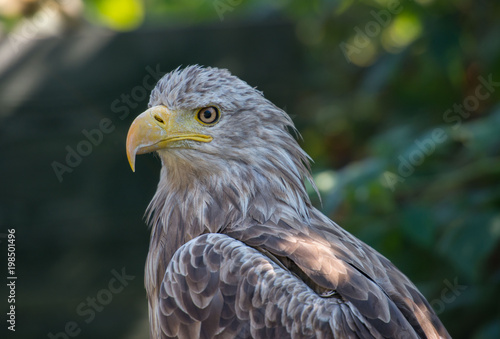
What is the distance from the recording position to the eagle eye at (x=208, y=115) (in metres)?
3.16

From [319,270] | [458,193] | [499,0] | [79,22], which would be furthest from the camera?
[79,22]

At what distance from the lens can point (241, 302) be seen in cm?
267

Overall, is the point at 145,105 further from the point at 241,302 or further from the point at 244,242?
the point at 241,302

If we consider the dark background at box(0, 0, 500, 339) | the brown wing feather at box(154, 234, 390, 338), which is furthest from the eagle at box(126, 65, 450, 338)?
the dark background at box(0, 0, 500, 339)

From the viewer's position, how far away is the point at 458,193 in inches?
171

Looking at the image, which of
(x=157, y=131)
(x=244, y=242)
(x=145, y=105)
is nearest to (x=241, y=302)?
(x=244, y=242)

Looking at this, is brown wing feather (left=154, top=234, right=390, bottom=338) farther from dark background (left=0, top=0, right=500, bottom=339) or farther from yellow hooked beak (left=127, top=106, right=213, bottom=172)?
dark background (left=0, top=0, right=500, bottom=339)

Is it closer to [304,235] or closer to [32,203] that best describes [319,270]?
[304,235]

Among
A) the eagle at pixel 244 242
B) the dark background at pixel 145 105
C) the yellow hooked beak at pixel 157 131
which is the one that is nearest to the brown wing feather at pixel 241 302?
the eagle at pixel 244 242

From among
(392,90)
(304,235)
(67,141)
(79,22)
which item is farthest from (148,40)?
(304,235)

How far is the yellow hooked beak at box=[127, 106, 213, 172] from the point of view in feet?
9.89

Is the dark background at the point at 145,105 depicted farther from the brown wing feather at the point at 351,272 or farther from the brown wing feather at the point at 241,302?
the brown wing feather at the point at 241,302

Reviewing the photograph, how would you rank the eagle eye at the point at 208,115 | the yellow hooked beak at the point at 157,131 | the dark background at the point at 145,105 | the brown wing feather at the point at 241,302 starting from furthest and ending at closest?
the dark background at the point at 145,105 < the eagle eye at the point at 208,115 < the yellow hooked beak at the point at 157,131 < the brown wing feather at the point at 241,302

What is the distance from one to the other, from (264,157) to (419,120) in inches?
99.3
